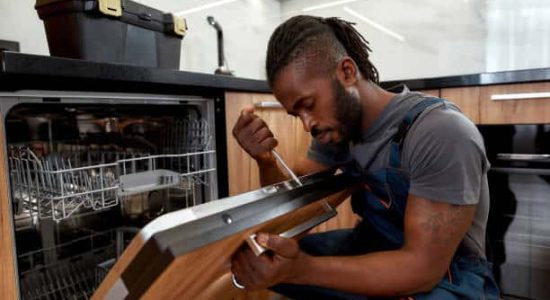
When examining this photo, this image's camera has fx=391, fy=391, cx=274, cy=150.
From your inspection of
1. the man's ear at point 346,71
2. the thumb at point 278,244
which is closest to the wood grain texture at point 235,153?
the man's ear at point 346,71

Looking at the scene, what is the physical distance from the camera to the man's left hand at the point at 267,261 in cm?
56

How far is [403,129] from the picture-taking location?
82 centimetres

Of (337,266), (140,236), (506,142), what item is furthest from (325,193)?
(506,142)

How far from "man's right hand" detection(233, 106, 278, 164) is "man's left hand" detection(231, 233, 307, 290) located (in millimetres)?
438

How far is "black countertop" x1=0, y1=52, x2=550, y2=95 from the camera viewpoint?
0.73 m

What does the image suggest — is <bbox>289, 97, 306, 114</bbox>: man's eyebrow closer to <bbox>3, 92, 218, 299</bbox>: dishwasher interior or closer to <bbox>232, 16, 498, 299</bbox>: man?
<bbox>232, 16, 498, 299</bbox>: man

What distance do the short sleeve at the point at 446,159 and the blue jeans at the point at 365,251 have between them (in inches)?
6.7

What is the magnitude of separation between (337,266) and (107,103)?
26.4 inches

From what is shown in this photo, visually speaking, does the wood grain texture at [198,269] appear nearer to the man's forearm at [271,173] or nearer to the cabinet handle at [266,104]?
the man's forearm at [271,173]

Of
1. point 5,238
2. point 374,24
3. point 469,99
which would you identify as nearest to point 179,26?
point 5,238

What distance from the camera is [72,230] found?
3.94 ft

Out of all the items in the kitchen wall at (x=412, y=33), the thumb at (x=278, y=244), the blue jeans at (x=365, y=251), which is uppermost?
the kitchen wall at (x=412, y=33)

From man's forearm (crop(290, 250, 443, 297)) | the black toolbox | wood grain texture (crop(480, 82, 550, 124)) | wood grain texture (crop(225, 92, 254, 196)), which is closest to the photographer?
man's forearm (crop(290, 250, 443, 297))

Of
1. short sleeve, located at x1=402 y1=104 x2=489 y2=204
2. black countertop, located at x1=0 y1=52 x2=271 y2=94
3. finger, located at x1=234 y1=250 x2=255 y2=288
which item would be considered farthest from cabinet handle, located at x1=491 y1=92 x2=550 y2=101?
finger, located at x1=234 y1=250 x2=255 y2=288
